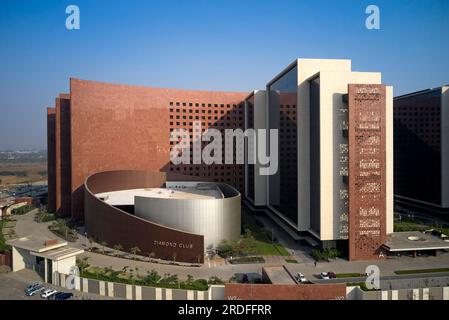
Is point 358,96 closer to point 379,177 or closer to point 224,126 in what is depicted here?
point 379,177

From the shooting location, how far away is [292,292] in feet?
59.8

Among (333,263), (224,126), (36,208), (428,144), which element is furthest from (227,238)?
(36,208)

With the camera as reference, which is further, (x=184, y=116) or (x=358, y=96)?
(x=184, y=116)

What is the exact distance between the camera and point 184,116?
1879 inches

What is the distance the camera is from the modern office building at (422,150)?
39938 mm

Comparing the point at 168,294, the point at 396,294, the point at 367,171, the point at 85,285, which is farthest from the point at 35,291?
the point at 367,171

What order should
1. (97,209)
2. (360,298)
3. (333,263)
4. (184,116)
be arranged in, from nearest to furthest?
(360,298) → (333,263) → (97,209) → (184,116)

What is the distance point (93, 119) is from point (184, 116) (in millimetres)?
12626

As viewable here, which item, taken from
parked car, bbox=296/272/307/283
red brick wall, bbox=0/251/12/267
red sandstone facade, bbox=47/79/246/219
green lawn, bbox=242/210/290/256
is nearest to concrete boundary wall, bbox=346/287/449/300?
parked car, bbox=296/272/307/283

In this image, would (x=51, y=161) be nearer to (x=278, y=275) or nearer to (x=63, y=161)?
(x=63, y=161)

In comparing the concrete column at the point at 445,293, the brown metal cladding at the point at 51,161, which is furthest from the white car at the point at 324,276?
the brown metal cladding at the point at 51,161

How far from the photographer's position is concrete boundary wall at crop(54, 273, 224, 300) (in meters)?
19.2

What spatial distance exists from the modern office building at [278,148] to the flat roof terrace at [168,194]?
2.24 meters
